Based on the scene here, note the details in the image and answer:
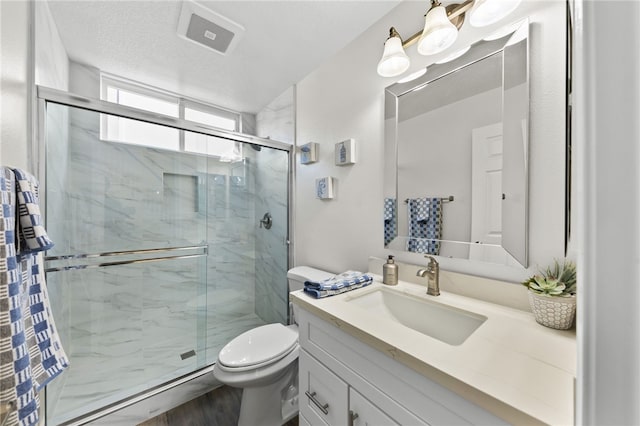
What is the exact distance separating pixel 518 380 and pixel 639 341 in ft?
1.23

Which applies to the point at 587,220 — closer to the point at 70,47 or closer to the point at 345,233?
the point at 345,233

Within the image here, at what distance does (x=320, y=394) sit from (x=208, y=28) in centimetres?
191

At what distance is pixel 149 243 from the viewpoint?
5.74 feet

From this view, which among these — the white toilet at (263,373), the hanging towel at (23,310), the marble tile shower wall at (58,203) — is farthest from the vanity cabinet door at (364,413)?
the marble tile shower wall at (58,203)

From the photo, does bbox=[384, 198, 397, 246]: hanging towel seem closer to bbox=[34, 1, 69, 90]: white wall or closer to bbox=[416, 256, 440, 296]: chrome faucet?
bbox=[416, 256, 440, 296]: chrome faucet

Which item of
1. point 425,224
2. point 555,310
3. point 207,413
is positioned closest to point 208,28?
point 425,224

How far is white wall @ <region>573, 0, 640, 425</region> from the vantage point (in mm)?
224

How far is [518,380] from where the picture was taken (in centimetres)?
Result: 50

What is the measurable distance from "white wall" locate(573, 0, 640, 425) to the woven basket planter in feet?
1.99

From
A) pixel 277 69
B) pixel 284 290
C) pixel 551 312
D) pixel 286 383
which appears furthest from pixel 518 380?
pixel 277 69

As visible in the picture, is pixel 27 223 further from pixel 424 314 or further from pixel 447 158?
pixel 447 158

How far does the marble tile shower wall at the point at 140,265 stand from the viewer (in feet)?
4.84

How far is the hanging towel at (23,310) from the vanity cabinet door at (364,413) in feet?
2.84

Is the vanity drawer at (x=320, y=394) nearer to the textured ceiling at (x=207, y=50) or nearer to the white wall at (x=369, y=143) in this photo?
the white wall at (x=369, y=143)
